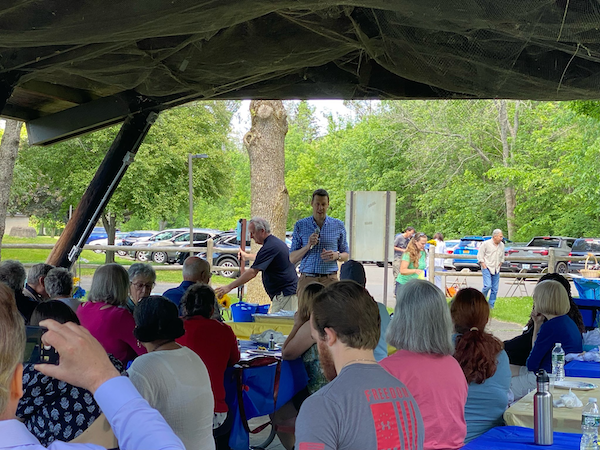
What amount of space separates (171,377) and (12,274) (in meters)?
2.81

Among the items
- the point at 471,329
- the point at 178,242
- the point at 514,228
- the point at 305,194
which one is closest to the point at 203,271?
the point at 471,329

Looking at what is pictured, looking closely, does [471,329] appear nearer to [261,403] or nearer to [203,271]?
[261,403]

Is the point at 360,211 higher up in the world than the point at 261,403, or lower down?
higher up

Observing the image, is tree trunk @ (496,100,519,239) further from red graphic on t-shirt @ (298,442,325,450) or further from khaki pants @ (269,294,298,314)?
red graphic on t-shirt @ (298,442,325,450)

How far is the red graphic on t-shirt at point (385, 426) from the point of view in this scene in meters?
2.07

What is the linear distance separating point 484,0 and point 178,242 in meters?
28.1

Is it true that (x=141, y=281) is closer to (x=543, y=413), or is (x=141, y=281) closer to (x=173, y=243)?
(x=543, y=413)

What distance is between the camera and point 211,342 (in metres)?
4.18

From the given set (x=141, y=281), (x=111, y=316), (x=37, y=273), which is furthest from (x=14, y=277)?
(x=111, y=316)

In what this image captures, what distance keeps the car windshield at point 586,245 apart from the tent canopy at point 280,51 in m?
22.6

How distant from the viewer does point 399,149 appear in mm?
35625

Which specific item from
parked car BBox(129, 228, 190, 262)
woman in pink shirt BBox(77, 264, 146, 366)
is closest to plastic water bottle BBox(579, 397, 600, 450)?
woman in pink shirt BBox(77, 264, 146, 366)

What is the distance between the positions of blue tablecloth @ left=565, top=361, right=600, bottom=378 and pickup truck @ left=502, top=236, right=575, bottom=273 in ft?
62.2

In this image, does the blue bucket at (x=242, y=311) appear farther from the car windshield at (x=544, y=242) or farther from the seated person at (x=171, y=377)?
the car windshield at (x=544, y=242)
